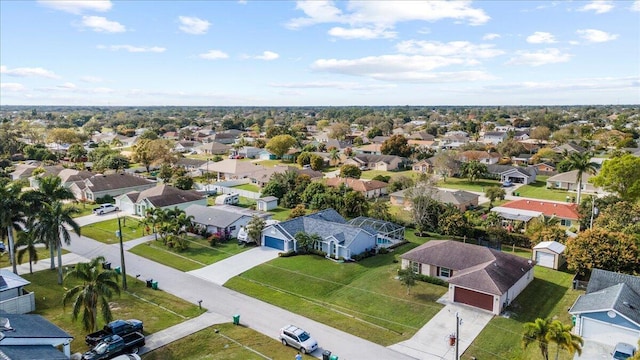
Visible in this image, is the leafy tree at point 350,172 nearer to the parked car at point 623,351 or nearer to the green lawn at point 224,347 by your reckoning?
the green lawn at point 224,347

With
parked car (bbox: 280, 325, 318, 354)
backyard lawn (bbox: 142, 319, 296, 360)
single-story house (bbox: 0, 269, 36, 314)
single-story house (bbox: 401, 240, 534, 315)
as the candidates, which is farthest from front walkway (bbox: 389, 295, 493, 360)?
single-story house (bbox: 0, 269, 36, 314)

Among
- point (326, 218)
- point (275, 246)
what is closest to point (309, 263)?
point (275, 246)

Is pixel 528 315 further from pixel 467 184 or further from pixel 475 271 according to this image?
pixel 467 184

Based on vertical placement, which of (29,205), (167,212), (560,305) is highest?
(29,205)

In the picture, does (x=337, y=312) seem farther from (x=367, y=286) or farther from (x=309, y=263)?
(x=309, y=263)

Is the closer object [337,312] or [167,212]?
[337,312]

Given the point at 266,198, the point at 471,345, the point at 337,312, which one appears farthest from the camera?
the point at 266,198
